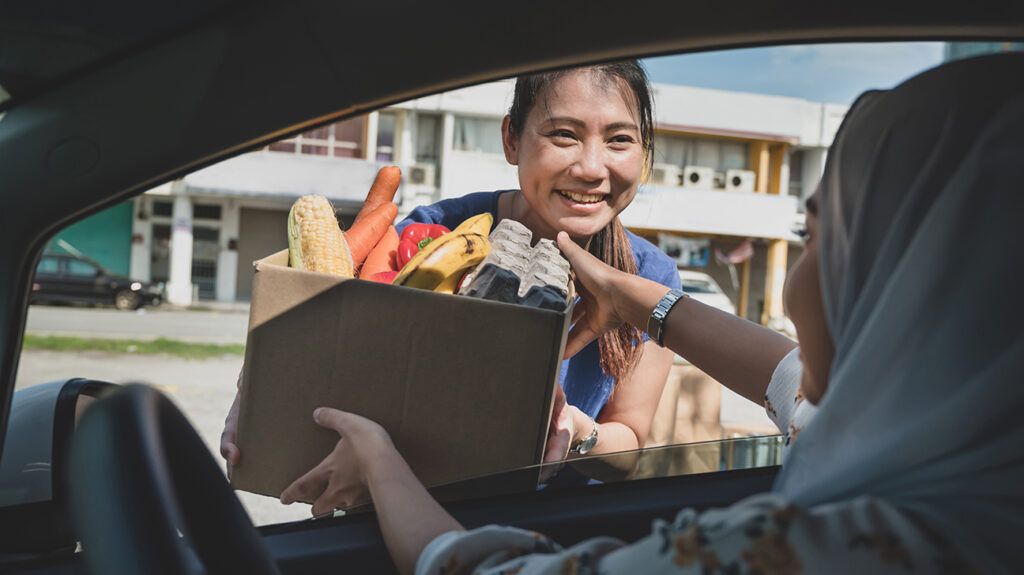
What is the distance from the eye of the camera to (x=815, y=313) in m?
0.93

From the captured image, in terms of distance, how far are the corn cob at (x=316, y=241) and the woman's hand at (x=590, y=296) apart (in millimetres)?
559

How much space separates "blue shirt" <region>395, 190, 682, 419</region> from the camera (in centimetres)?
195

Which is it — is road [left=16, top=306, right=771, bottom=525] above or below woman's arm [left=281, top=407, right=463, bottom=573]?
below

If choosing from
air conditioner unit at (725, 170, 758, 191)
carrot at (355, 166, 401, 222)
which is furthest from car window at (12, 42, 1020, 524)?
carrot at (355, 166, 401, 222)

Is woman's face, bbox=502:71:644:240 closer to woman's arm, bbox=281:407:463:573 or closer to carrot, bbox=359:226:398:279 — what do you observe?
carrot, bbox=359:226:398:279

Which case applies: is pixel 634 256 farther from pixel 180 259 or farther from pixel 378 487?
pixel 180 259

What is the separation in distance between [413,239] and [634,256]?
25.0 inches

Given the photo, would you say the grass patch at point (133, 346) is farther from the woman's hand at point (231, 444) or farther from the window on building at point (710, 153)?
the window on building at point (710, 153)

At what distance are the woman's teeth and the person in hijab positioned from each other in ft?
3.44

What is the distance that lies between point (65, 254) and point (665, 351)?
1628 cm

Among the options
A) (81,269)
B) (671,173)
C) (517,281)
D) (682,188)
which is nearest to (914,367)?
(517,281)

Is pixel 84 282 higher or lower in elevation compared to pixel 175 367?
higher

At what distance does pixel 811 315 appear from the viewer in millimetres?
936

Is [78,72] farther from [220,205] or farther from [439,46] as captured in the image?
[220,205]
